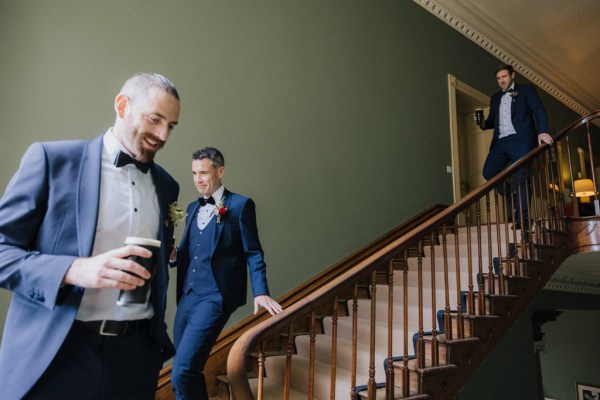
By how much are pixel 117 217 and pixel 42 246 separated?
0.56 ft

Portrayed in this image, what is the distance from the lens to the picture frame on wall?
8.30 m

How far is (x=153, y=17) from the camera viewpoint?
10.7ft

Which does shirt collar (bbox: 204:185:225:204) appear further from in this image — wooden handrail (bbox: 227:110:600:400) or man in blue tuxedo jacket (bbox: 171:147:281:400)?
wooden handrail (bbox: 227:110:600:400)

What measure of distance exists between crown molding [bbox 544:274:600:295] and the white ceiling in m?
0.02

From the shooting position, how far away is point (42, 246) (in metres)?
0.96

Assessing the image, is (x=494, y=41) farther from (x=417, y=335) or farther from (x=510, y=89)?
(x=417, y=335)

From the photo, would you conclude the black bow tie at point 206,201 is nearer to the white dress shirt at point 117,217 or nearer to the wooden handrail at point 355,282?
the wooden handrail at point 355,282

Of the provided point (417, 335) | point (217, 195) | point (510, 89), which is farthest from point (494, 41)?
point (217, 195)

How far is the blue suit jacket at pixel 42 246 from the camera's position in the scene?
2.88 ft

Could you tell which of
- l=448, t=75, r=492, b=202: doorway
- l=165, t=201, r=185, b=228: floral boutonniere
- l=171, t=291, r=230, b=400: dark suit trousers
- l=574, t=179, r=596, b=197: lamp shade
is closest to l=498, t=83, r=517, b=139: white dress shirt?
l=448, t=75, r=492, b=202: doorway

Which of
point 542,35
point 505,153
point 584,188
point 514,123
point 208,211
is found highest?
point 542,35

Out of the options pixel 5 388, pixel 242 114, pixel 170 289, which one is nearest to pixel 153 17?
pixel 242 114

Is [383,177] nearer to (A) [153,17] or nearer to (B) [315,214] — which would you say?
(B) [315,214]

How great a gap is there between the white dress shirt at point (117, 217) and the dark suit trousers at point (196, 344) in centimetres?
103
